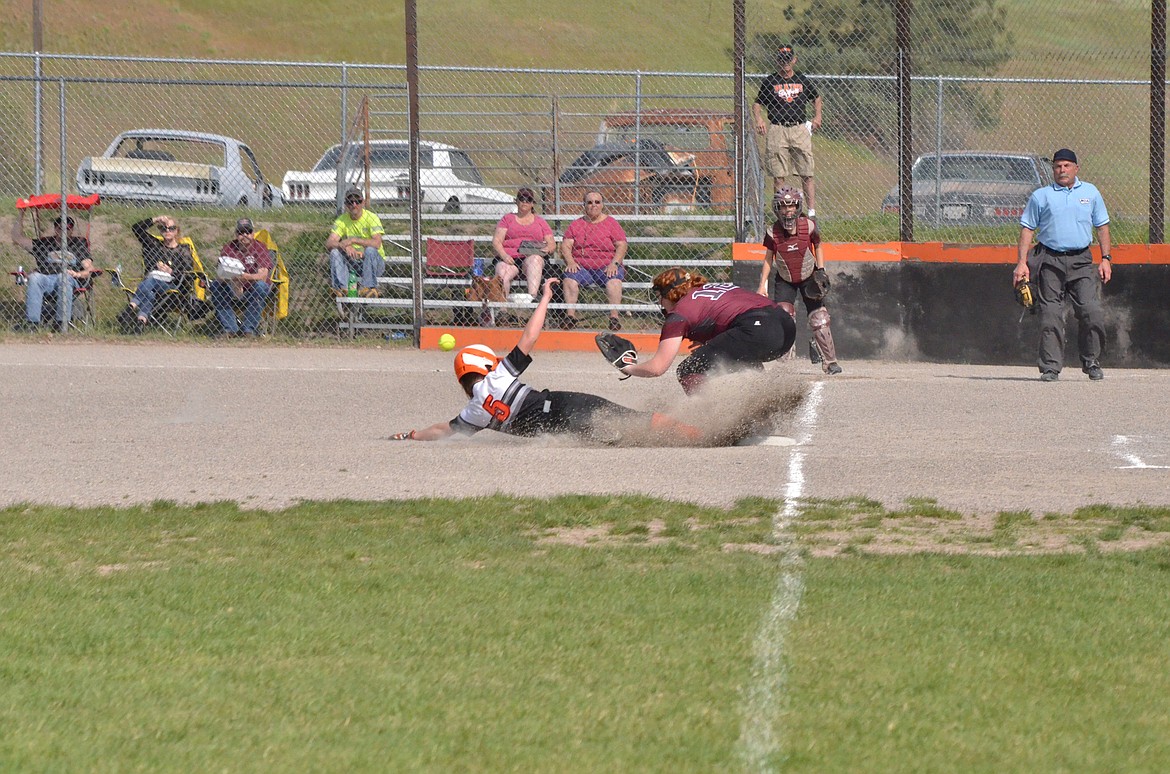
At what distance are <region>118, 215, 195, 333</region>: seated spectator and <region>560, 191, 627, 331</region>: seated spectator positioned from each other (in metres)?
4.25

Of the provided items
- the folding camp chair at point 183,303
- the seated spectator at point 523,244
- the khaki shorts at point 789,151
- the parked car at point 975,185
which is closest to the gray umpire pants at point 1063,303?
the parked car at point 975,185

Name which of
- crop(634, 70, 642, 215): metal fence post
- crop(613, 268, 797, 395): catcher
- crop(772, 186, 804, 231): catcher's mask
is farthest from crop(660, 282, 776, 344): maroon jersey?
crop(634, 70, 642, 215): metal fence post

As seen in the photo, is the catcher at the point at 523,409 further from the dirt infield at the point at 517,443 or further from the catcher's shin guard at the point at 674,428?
the dirt infield at the point at 517,443

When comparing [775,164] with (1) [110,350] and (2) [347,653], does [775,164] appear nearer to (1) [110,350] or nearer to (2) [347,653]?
(1) [110,350]

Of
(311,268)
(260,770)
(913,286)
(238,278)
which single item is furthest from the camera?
(311,268)

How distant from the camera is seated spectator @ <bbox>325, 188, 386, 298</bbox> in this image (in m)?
17.0

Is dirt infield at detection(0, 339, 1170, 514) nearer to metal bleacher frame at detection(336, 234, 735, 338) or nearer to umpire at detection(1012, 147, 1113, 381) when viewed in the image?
umpire at detection(1012, 147, 1113, 381)

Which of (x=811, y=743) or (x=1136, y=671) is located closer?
(x=811, y=743)

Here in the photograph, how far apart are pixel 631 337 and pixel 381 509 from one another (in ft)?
29.4

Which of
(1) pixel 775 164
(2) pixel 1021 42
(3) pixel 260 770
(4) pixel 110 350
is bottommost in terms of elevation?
(3) pixel 260 770

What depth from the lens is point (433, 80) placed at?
24109 mm

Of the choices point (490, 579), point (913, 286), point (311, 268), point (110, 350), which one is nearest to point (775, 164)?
point (913, 286)

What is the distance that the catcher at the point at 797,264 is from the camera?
1348 centimetres

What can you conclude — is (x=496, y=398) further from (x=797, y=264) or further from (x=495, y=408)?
(x=797, y=264)
